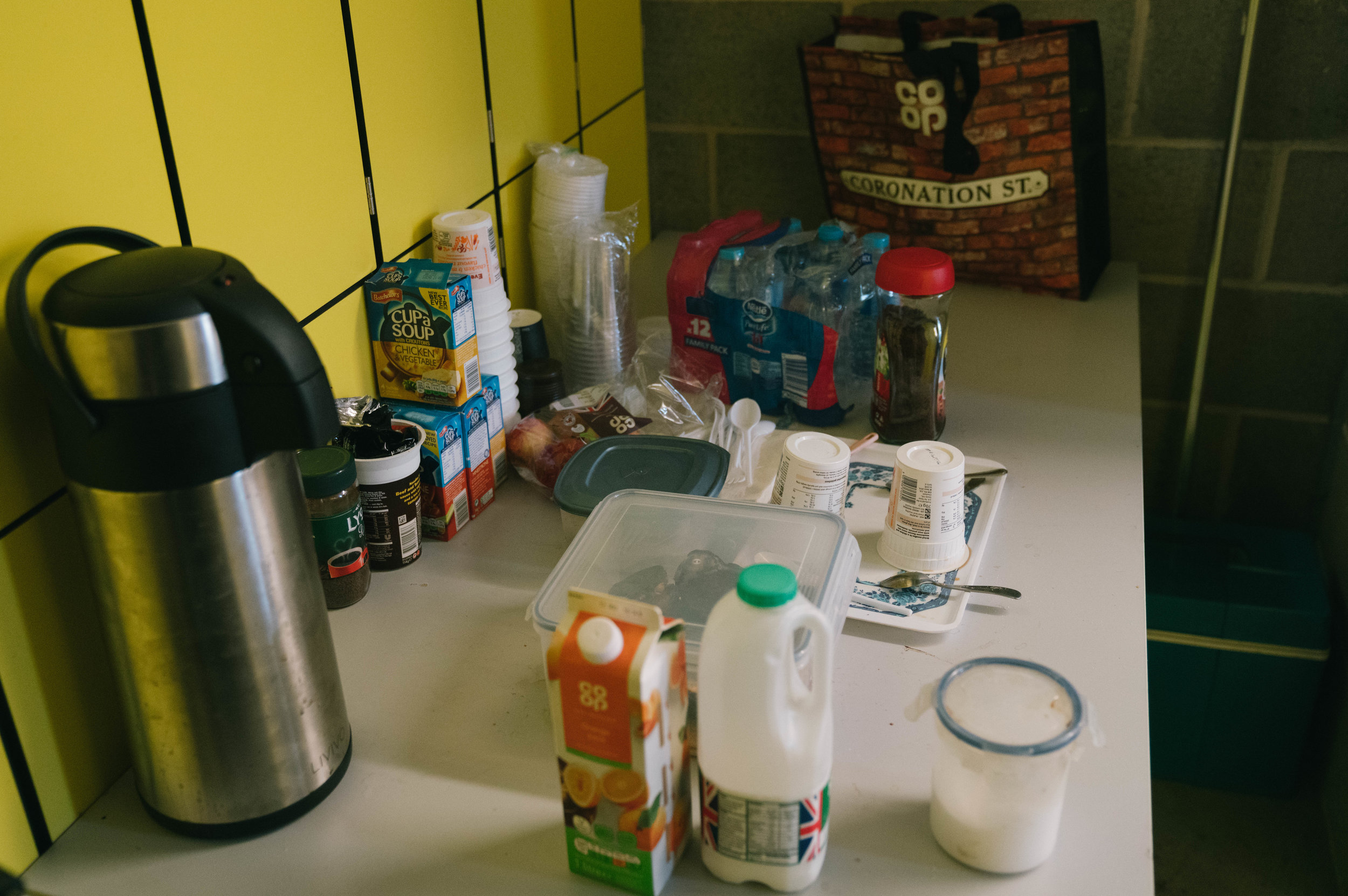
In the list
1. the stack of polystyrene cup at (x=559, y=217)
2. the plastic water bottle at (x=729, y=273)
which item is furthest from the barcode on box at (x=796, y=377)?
the stack of polystyrene cup at (x=559, y=217)

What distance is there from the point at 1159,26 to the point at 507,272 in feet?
3.73

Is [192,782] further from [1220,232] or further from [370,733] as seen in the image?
[1220,232]

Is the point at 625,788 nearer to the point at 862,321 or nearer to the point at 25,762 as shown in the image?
the point at 25,762

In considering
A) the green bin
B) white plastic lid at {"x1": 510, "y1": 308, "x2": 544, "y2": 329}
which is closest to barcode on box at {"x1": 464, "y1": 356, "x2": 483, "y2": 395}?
white plastic lid at {"x1": 510, "y1": 308, "x2": 544, "y2": 329}

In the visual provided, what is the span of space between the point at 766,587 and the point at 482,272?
0.75 meters

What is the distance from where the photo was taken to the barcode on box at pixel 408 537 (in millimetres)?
1141

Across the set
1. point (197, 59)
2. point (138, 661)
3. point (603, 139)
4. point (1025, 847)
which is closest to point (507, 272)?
point (603, 139)

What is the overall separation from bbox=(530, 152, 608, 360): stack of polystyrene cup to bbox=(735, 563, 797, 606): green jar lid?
35.9 inches

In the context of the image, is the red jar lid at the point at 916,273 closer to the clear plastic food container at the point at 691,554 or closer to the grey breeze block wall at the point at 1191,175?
the clear plastic food container at the point at 691,554

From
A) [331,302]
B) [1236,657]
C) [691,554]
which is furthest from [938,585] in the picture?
[1236,657]

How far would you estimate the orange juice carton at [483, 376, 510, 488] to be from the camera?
1.29 metres

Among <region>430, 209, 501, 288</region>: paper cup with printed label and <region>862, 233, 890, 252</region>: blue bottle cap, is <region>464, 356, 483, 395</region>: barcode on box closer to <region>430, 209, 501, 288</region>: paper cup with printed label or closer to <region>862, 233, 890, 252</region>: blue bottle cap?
<region>430, 209, 501, 288</region>: paper cup with printed label

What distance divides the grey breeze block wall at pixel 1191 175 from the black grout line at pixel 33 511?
150 centimetres

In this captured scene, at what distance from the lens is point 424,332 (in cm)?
119
